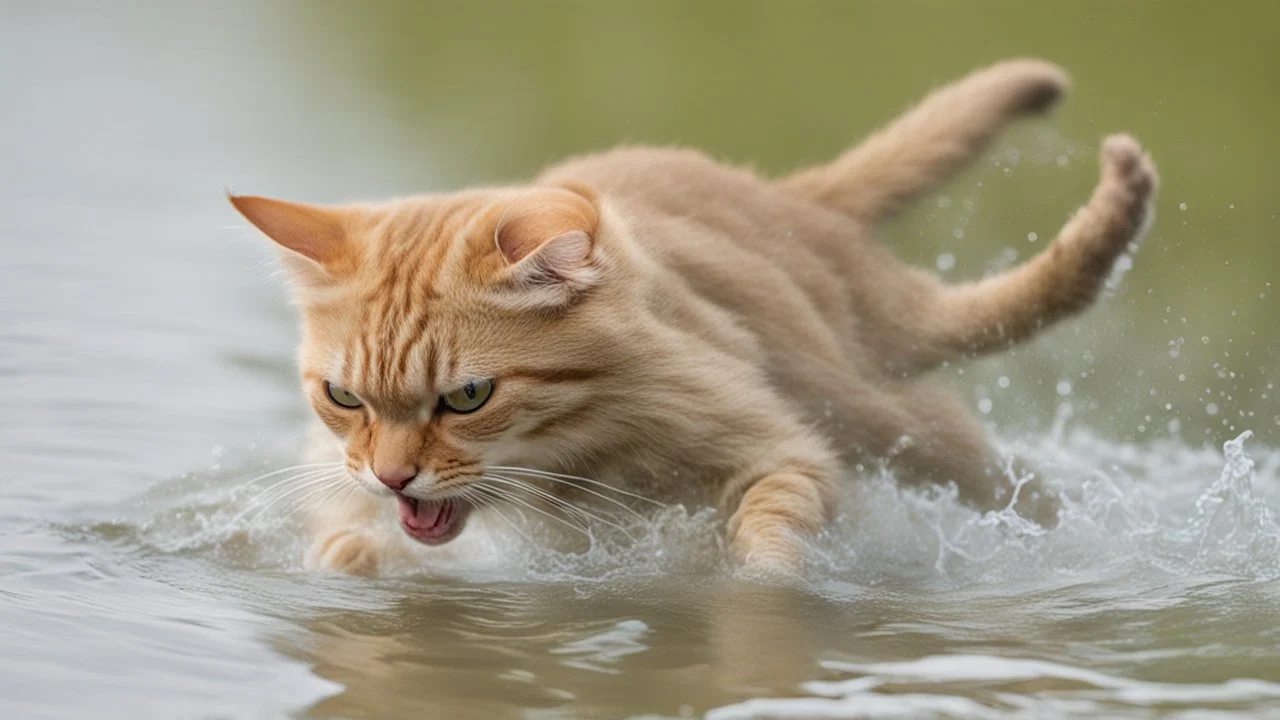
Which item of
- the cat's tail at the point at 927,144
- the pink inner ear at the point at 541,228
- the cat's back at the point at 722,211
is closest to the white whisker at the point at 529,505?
the pink inner ear at the point at 541,228

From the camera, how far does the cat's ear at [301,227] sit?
4082mm

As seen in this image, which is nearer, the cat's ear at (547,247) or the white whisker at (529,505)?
the cat's ear at (547,247)

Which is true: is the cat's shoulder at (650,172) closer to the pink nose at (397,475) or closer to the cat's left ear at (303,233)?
the cat's left ear at (303,233)

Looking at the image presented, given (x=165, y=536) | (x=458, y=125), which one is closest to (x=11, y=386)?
(x=165, y=536)

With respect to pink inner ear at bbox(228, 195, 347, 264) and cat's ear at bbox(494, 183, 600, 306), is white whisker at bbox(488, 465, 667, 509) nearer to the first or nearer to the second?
cat's ear at bbox(494, 183, 600, 306)

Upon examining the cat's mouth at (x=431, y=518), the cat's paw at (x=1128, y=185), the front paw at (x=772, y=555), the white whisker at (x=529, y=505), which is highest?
the cat's paw at (x=1128, y=185)

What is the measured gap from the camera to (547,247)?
387 cm

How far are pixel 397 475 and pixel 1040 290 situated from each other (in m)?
2.15

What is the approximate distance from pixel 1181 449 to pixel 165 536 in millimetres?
3654

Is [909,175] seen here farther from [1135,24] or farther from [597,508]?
[1135,24]

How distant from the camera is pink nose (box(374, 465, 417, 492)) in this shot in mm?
3963

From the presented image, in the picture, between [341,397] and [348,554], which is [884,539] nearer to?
[348,554]

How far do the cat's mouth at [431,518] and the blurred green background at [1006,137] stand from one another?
1.97m

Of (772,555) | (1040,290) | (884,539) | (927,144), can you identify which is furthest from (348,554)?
(927,144)
